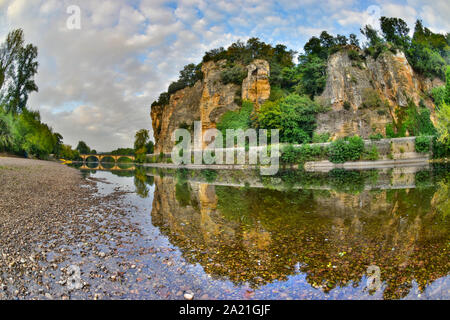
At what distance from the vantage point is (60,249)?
189 inches

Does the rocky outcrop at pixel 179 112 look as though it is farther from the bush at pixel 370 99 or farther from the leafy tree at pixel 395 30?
the leafy tree at pixel 395 30

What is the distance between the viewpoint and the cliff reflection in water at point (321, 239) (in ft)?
12.2

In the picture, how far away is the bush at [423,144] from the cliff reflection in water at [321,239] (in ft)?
74.8

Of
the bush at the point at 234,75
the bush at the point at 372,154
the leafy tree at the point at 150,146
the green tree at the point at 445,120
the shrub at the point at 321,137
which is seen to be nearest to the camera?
the green tree at the point at 445,120

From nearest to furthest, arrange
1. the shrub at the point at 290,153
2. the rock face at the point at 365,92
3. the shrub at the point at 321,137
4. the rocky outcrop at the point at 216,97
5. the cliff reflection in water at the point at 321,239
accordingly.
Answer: the cliff reflection in water at the point at 321,239, the shrub at the point at 290,153, the shrub at the point at 321,137, the rock face at the point at 365,92, the rocky outcrop at the point at 216,97

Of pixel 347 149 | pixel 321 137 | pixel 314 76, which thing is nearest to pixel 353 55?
Answer: pixel 314 76

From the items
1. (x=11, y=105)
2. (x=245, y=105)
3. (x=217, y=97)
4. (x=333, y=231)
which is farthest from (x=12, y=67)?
(x=333, y=231)

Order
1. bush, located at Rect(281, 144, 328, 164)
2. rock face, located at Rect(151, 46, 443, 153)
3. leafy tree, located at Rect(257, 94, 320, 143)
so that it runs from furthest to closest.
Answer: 1. leafy tree, located at Rect(257, 94, 320, 143)
2. rock face, located at Rect(151, 46, 443, 153)
3. bush, located at Rect(281, 144, 328, 164)

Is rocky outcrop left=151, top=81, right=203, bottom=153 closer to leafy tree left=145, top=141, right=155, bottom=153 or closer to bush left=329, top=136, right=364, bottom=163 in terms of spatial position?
leafy tree left=145, top=141, right=155, bottom=153

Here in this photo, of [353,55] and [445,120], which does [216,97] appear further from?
[445,120]

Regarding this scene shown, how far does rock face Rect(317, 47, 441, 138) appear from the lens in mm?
32250

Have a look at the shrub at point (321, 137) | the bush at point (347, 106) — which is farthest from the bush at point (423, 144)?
the shrub at point (321, 137)

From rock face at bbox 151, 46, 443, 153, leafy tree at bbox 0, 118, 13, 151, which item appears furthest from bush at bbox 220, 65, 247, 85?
leafy tree at bbox 0, 118, 13, 151

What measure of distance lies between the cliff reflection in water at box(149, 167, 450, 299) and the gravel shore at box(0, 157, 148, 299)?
1.25m
